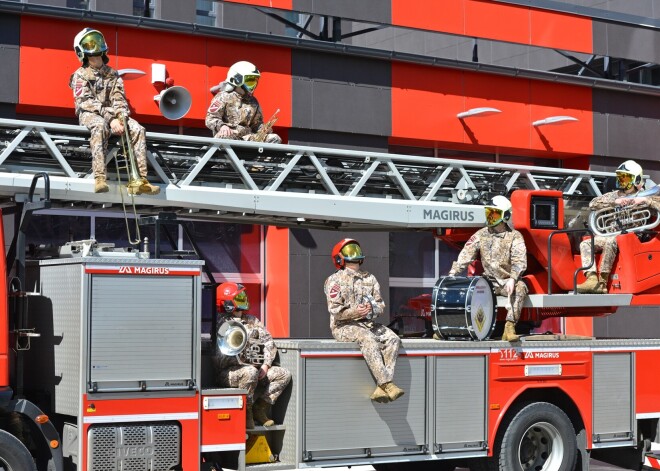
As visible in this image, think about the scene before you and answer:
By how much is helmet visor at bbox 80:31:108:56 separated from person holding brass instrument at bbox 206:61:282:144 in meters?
1.66

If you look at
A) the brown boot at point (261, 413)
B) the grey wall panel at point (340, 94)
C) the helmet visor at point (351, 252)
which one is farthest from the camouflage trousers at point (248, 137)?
the grey wall panel at point (340, 94)

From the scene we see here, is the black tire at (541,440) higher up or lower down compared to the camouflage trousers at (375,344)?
lower down

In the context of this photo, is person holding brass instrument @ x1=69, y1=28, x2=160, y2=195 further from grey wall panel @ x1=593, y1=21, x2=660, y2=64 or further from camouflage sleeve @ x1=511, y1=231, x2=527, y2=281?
grey wall panel @ x1=593, y1=21, x2=660, y2=64

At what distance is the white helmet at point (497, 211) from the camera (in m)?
12.1

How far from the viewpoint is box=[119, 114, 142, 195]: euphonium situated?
984 cm

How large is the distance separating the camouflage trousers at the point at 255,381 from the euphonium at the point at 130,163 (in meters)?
1.82

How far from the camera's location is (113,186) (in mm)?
9914

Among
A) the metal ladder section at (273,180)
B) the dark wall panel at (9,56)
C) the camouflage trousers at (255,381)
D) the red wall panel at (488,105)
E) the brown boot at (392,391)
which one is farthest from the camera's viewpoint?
the red wall panel at (488,105)

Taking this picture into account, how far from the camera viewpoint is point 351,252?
10820mm

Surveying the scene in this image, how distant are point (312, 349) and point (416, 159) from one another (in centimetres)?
281

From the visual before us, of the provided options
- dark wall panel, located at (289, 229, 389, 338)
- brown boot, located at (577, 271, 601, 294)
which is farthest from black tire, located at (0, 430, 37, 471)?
dark wall panel, located at (289, 229, 389, 338)

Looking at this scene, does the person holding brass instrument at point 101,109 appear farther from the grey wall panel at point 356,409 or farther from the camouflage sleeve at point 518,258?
the camouflage sleeve at point 518,258

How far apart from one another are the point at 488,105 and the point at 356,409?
34.5ft

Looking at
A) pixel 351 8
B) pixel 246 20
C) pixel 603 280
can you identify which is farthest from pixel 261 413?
pixel 246 20
